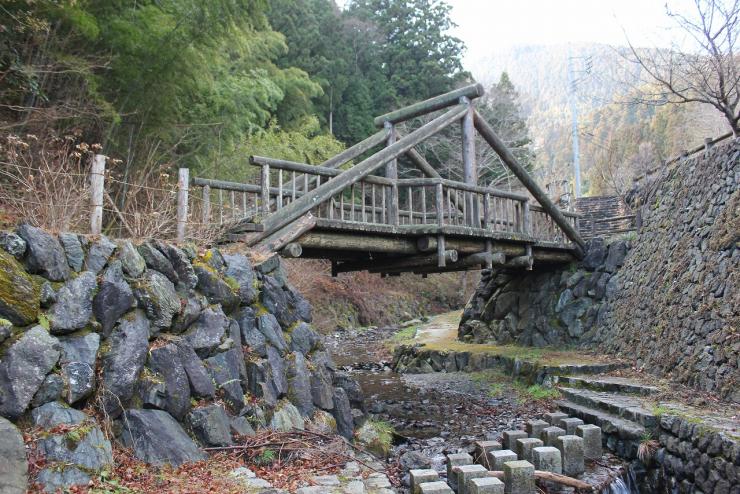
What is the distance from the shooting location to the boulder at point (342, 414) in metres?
7.20

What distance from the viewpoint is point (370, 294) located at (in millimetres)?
26562

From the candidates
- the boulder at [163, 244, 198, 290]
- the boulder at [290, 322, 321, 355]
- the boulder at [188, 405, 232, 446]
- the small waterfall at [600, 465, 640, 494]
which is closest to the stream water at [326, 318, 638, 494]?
the small waterfall at [600, 465, 640, 494]

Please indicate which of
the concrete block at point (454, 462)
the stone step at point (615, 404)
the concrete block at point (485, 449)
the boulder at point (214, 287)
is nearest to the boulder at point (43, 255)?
the boulder at point (214, 287)

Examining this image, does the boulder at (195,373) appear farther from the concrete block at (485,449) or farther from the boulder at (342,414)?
the concrete block at (485,449)

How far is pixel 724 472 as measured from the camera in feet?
18.6

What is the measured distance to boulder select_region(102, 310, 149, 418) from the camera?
4789 mm

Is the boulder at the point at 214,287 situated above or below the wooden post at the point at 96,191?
below

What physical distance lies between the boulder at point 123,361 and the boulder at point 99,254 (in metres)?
0.53

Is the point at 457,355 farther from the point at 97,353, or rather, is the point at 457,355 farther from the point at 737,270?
the point at 97,353

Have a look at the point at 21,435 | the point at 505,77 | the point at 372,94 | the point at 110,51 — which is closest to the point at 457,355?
the point at 110,51

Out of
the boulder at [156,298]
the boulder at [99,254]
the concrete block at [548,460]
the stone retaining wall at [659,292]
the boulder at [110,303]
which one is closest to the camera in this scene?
the boulder at [110,303]

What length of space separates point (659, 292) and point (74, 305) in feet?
30.6

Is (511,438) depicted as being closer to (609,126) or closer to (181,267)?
(181,267)

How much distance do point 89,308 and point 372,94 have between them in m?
27.9
